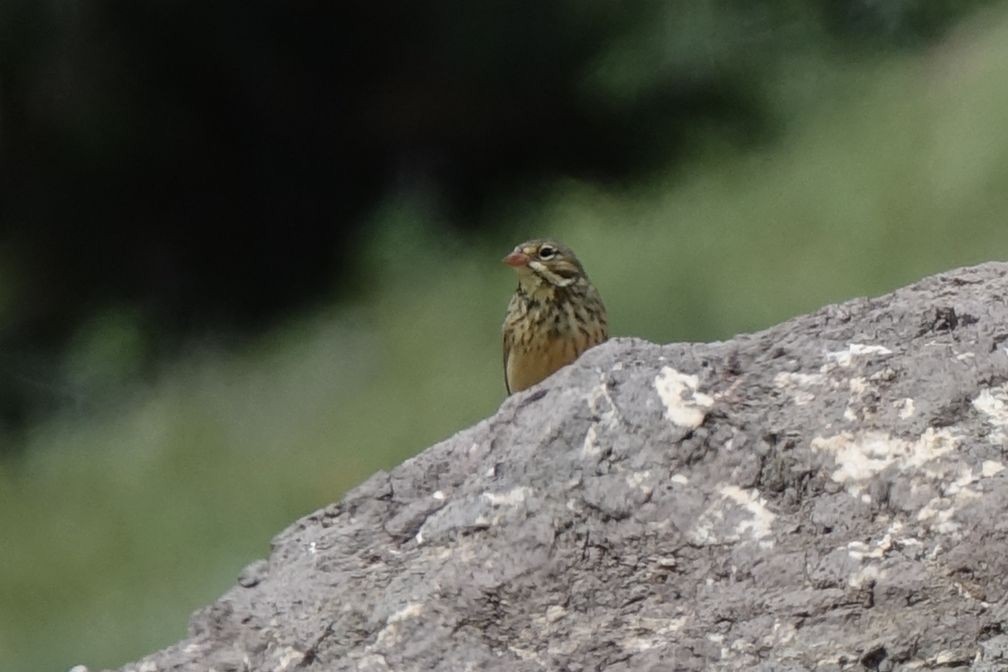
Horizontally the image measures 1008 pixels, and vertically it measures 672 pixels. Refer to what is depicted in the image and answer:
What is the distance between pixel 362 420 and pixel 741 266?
167 cm

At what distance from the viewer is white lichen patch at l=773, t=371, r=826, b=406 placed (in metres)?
3.21

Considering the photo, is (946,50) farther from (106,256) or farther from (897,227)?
(106,256)

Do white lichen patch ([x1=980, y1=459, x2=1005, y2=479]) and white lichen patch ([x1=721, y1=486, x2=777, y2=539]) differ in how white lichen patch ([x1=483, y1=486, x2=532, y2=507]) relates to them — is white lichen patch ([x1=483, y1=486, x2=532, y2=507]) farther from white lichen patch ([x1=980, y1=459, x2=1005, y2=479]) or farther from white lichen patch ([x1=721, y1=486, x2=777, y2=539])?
white lichen patch ([x1=980, y1=459, x2=1005, y2=479])

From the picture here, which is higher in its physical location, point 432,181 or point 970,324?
point 432,181

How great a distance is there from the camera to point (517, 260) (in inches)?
231

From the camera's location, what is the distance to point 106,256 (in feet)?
38.7

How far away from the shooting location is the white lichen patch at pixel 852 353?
3.26 metres

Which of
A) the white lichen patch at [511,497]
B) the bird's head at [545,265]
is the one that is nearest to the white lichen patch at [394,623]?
the white lichen patch at [511,497]

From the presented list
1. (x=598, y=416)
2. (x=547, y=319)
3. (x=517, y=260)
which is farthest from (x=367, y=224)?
(x=598, y=416)

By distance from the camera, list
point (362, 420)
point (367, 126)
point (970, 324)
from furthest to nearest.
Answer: point (367, 126) → point (362, 420) → point (970, 324)

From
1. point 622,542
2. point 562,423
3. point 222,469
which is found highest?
point 222,469

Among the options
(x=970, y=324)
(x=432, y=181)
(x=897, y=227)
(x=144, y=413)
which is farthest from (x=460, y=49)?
(x=970, y=324)

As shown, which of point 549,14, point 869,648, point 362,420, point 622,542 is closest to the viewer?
point 869,648

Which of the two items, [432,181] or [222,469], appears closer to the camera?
[222,469]
